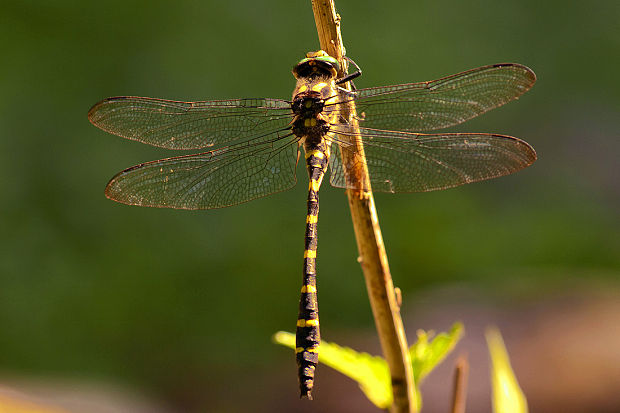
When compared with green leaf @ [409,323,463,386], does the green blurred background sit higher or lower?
higher

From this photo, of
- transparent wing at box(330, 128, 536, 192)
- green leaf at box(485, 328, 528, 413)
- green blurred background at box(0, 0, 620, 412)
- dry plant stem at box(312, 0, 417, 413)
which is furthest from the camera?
green blurred background at box(0, 0, 620, 412)

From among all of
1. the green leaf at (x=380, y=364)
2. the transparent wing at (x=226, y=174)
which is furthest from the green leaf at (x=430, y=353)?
the transparent wing at (x=226, y=174)

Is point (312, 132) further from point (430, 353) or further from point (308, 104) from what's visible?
point (430, 353)

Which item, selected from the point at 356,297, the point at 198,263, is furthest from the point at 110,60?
the point at 356,297

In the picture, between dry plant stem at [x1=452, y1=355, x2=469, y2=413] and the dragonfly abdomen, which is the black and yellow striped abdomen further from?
dry plant stem at [x1=452, y1=355, x2=469, y2=413]

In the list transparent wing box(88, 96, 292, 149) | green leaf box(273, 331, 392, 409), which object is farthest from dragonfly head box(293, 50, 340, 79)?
green leaf box(273, 331, 392, 409)

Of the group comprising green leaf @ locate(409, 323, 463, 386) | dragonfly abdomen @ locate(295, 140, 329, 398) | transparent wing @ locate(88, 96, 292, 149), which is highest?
transparent wing @ locate(88, 96, 292, 149)

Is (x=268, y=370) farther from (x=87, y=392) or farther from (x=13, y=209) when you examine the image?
(x=13, y=209)

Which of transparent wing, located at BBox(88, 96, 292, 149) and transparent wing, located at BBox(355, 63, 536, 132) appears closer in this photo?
transparent wing, located at BBox(355, 63, 536, 132)

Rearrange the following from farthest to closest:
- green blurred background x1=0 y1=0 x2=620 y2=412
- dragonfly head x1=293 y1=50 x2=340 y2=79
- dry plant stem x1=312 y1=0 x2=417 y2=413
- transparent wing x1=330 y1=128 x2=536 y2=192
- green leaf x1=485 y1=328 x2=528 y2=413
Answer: green blurred background x1=0 y1=0 x2=620 y2=412
transparent wing x1=330 y1=128 x2=536 y2=192
dragonfly head x1=293 y1=50 x2=340 y2=79
green leaf x1=485 y1=328 x2=528 y2=413
dry plant stem x1=312 y1=0 x2=417 y2=413
